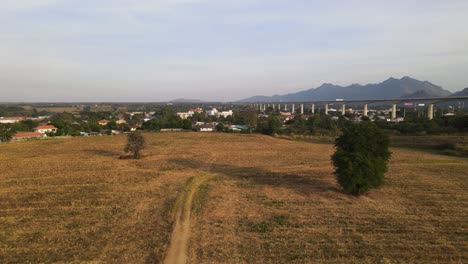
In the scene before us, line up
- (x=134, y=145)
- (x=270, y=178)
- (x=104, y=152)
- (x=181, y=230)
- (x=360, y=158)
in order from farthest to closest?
(x=104, y=152) → (x=134, y=145) → (x=270, y=178) → (x=360, y=158) → (x=181, y=230)

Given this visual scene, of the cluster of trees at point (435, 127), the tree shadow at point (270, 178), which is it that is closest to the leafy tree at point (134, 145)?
the tree shadow at point (270, 178)

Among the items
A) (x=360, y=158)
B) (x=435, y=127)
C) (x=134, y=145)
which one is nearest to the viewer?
(x=360, y=158)

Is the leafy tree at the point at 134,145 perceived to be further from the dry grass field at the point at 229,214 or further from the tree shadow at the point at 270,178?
the tree shadow at the point at 270,178

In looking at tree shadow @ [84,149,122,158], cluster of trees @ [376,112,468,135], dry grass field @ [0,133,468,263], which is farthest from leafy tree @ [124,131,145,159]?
cluster of trees @ [376,112,468,135]

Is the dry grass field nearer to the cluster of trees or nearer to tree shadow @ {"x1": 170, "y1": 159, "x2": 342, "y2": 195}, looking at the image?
tree shadow @ {"x1": 170, "y1": 159, "x2": 342, "y2": 195}

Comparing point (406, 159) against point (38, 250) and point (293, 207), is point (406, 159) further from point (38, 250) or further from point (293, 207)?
point (38, 250)

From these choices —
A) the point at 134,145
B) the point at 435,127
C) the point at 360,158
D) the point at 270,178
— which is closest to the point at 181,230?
the point at 270,178

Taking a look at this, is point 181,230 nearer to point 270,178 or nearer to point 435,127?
point 270,178
